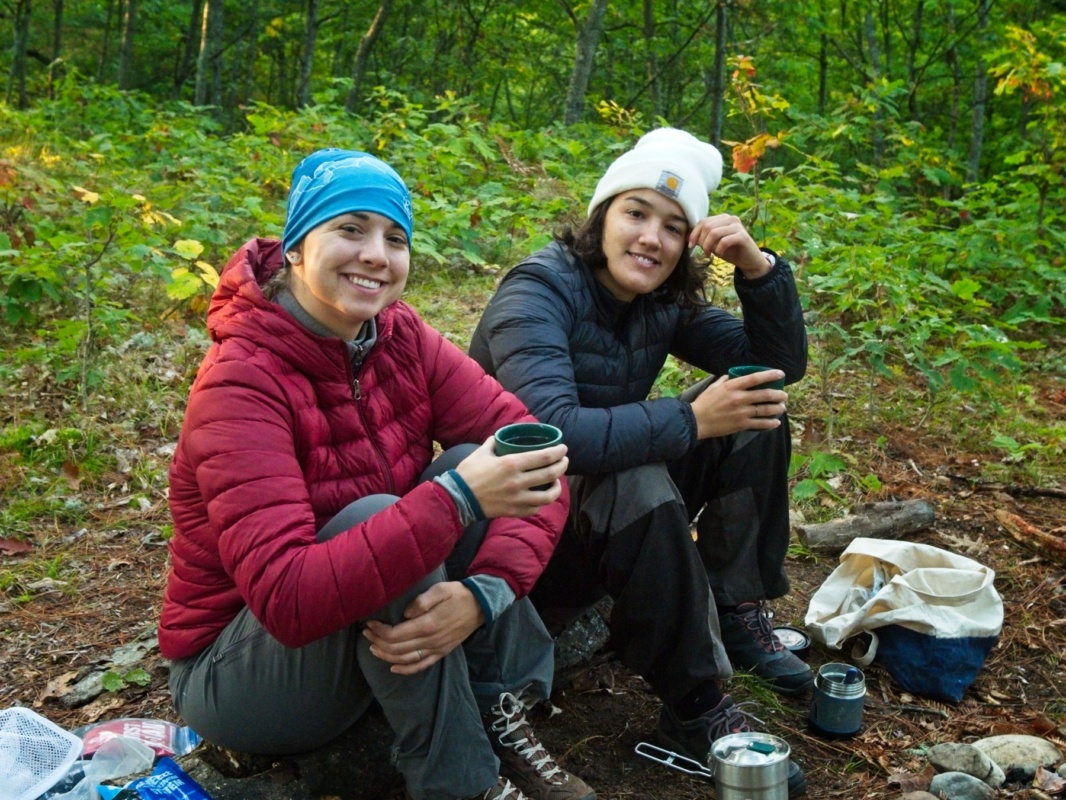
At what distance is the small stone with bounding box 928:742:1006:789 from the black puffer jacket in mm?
1034

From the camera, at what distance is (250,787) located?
2035 millimetres

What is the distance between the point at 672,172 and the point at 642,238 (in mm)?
203

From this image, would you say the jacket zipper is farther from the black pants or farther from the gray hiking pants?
the black pants

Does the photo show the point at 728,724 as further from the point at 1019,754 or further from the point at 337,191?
the point at 337,191

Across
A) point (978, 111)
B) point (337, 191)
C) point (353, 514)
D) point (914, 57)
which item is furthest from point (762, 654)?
point (914, 57)

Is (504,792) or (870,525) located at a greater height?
(870,525)

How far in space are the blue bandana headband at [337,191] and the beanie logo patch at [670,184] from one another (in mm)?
845

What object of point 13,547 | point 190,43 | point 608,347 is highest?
point 190,43

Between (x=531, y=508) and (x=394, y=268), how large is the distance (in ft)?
2.02

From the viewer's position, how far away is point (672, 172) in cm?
256

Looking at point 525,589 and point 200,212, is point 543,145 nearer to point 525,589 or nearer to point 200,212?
point 200,212

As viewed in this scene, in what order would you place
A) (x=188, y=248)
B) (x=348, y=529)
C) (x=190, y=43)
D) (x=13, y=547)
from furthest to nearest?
(x=190, y=43), (x=188, y=248), (x=13, y=547), (x=348, y=529)

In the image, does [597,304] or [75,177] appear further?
[75,177]

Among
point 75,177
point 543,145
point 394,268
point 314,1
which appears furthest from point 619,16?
point 394,268
